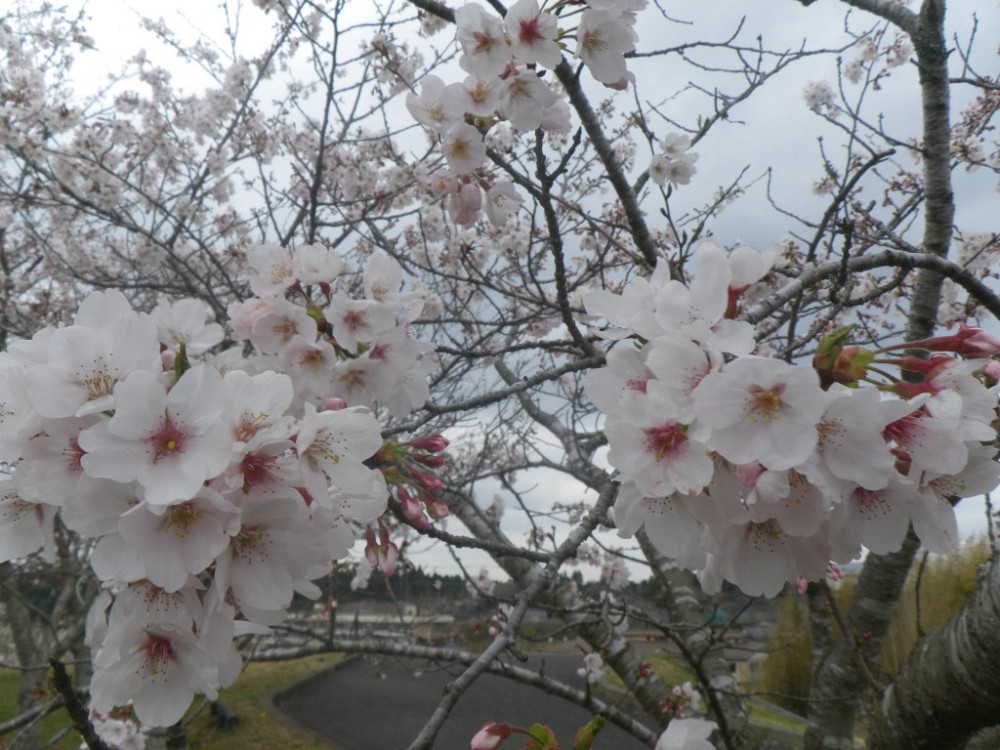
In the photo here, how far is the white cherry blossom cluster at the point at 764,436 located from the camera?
2.71ft

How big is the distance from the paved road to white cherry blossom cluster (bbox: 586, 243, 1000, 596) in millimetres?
7901

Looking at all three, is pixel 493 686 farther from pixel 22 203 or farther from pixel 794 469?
pixel 794 469

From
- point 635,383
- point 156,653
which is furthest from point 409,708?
point 635,383

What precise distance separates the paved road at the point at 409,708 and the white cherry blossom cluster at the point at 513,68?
740 centimetres

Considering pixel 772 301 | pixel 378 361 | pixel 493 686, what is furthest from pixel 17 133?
pixel 493 686

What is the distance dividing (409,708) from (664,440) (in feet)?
43.0

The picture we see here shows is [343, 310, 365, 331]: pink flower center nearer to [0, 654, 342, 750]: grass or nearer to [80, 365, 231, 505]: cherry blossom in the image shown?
[80, 365, 231, 505]: cherry blossom

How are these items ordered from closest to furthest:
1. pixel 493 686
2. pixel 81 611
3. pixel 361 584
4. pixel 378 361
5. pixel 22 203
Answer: pixel 378 361 → pixel 81 611 → pixel 22 203 → pixel 361 584 → pixel 493 686

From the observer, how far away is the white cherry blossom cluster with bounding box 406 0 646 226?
1.94 m

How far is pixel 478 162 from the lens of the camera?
2.33 m

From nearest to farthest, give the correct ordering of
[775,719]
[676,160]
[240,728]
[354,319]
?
[354,319] < [676,160] < [775,719] < [240,728]

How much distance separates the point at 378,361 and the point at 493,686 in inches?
556

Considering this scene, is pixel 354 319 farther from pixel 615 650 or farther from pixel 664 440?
pixel 615 650

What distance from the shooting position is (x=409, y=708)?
12.1 meters
